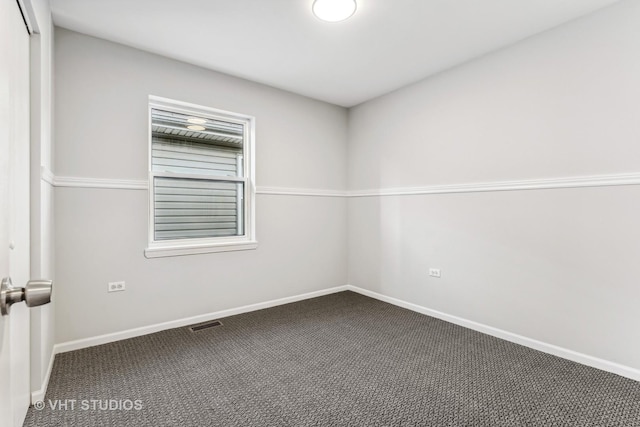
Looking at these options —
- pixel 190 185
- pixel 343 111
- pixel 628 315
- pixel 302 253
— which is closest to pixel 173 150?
pixel 190 185

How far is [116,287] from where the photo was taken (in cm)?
264

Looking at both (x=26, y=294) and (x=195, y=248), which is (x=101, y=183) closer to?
(x=195, y=248)

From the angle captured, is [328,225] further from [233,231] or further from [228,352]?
[228,352]

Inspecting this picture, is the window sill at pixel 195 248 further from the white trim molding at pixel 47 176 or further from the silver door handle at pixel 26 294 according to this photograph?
the silver door handle at pixel 26 294

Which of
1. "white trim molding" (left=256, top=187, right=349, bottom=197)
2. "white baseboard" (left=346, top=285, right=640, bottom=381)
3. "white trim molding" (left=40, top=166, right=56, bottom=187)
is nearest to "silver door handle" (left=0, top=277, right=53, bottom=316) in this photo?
"white trim molding" (left=40, top=166, right=56, bottom=187)

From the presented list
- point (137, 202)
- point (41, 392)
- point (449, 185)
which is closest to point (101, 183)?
point (137, 202)

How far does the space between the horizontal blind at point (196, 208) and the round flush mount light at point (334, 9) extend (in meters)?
1.88

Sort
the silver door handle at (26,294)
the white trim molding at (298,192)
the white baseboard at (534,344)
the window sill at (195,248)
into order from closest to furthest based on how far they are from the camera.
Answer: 1. the silver door handle at (26,294)
2. the white baseboard at (534,344)
3. the window sill at (195,248)
4. the white trim molding at (298,192)

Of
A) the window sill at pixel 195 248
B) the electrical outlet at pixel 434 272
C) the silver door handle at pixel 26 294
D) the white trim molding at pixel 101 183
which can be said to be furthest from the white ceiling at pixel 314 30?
the silver door handle at pixel 26 294

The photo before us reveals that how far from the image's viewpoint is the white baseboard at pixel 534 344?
2123 millimetres

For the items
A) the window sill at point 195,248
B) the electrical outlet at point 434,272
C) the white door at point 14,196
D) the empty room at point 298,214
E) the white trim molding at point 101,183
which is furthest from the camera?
the electrical outlet at point 434,272

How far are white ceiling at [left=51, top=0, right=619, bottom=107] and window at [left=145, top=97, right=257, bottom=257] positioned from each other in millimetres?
545

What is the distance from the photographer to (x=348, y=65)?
9.95 feet

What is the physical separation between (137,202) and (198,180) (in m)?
0.63
